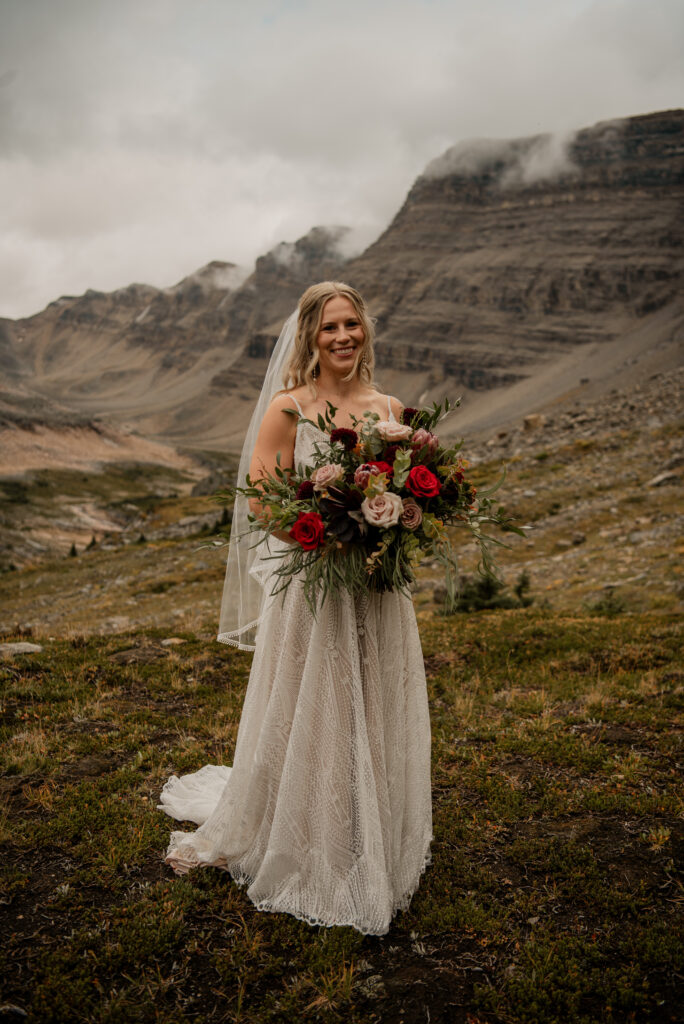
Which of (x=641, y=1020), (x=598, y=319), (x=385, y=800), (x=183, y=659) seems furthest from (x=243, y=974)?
(x=598, y=319)

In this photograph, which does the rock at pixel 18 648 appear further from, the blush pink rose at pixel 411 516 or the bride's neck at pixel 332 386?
the blush pink rose at pixel 411 516

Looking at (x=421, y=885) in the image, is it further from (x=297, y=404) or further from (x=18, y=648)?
(x=18, y=648)

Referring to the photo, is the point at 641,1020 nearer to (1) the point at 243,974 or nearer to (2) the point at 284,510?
(1) the point at 243,974

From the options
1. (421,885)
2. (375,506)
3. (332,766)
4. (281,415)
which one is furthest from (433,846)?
(281,415)

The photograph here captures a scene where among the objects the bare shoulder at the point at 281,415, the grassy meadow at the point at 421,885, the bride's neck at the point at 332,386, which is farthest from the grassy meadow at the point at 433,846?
the bride's neck at the point at 332,386

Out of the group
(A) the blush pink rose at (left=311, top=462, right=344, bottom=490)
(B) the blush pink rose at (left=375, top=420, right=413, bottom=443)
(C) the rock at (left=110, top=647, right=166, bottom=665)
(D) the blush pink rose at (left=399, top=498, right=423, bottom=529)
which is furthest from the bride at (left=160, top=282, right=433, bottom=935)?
(C) the rock at (left=110, top=647, right=166, bottom=665)

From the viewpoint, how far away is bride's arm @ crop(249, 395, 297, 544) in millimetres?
4414

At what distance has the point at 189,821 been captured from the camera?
532 centimetres

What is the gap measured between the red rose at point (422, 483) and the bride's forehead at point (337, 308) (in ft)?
4.99

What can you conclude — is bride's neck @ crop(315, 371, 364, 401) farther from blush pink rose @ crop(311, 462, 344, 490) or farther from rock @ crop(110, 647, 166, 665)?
rock @ crop(110, 647, 166, 665)

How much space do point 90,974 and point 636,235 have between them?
222 meters

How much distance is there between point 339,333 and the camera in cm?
457

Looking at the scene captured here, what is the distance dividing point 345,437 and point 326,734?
6.53 feet

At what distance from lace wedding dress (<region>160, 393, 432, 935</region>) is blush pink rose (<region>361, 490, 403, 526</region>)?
34.3 inches
